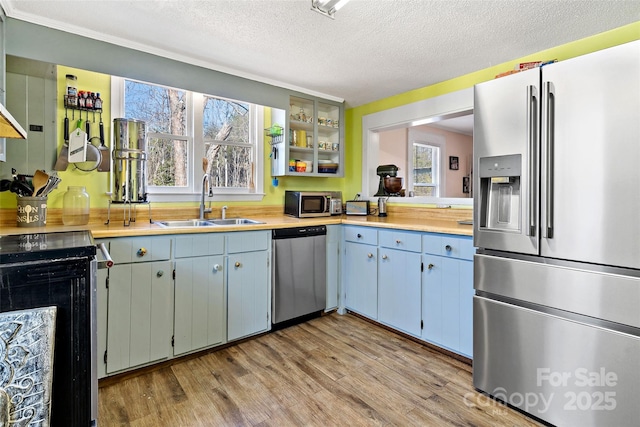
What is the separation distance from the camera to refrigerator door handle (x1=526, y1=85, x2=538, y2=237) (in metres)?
1.60

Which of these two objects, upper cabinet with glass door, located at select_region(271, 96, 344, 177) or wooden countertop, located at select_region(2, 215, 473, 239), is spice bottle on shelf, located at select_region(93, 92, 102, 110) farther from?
upper cabinet with glass door, located at select_region(271, 96, 344, 177)

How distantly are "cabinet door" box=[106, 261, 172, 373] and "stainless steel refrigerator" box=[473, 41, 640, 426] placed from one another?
1966mm

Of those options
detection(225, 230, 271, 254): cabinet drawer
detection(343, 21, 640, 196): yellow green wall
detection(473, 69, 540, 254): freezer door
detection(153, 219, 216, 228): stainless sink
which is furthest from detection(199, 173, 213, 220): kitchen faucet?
detection(473, 69, 540, 254): freezer door

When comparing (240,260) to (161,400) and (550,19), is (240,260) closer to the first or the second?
(161,400)

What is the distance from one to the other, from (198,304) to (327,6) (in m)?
2.05

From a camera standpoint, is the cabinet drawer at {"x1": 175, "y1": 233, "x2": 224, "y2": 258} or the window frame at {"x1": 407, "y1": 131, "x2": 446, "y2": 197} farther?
the window frame at {"x1": 407, "y1": 131, "x2": 446, "y2": 197}

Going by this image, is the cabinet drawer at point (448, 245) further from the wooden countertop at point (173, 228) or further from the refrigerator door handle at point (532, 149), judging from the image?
the refrigerator door handle at point (532, 149)

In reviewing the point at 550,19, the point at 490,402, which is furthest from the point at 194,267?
the point at 550,19

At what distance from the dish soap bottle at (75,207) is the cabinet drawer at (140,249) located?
53 centimetres

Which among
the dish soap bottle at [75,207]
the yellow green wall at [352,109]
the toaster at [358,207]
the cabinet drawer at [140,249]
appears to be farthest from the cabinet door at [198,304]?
the toaster at [358,207]

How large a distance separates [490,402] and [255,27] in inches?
105

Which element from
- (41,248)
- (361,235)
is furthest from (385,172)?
(41,248)

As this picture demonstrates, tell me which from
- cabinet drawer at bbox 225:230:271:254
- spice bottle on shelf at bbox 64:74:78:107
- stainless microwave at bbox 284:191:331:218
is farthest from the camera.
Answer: stainless microwave at bbox 284:191:331:218

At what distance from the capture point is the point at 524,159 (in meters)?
1.64
